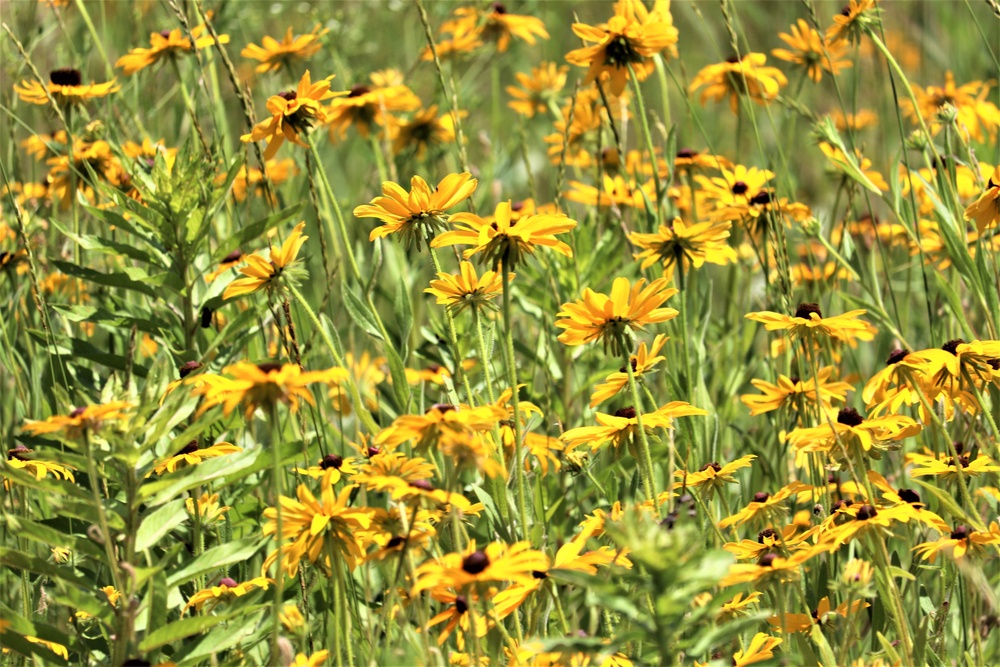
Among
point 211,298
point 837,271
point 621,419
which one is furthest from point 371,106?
point 621,419

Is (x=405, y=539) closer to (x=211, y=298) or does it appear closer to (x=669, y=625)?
(x=669, y=625)

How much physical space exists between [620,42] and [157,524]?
3.78ft

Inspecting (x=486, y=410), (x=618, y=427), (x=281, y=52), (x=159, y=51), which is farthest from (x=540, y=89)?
(x=486, y=410)

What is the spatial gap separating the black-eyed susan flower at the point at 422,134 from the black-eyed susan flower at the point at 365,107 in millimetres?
107

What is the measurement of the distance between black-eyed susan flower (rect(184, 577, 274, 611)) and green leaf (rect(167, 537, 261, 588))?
70mm

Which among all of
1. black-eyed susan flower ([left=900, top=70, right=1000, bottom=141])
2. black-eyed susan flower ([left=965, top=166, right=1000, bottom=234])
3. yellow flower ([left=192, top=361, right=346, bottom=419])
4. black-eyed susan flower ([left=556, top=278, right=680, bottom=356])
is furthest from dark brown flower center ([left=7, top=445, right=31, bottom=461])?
black-eyed susan flower ([left=900, top=70, right=1000, bottom=141])

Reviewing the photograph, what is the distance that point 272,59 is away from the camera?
245cm

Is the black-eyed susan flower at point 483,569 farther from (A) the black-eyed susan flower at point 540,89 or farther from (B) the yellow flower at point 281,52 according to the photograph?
(A) the black-eyed susan flower at point 540,89

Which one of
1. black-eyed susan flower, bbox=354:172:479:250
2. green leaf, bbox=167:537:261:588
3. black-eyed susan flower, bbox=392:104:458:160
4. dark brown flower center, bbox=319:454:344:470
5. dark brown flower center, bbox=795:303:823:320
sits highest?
black-eyed susan flower, bbox=392:104:458:160

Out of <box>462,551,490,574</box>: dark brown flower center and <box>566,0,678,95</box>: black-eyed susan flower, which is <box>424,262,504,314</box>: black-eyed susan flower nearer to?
<box>462,551,490,574</box>: dark brown flower center

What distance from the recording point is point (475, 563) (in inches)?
41.4

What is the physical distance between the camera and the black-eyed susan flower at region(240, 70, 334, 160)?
162cm

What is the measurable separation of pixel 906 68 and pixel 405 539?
15.5 ft

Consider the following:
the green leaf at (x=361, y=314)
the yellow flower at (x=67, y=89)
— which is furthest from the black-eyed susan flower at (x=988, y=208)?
the yellow flower at (x=67, y=89)
